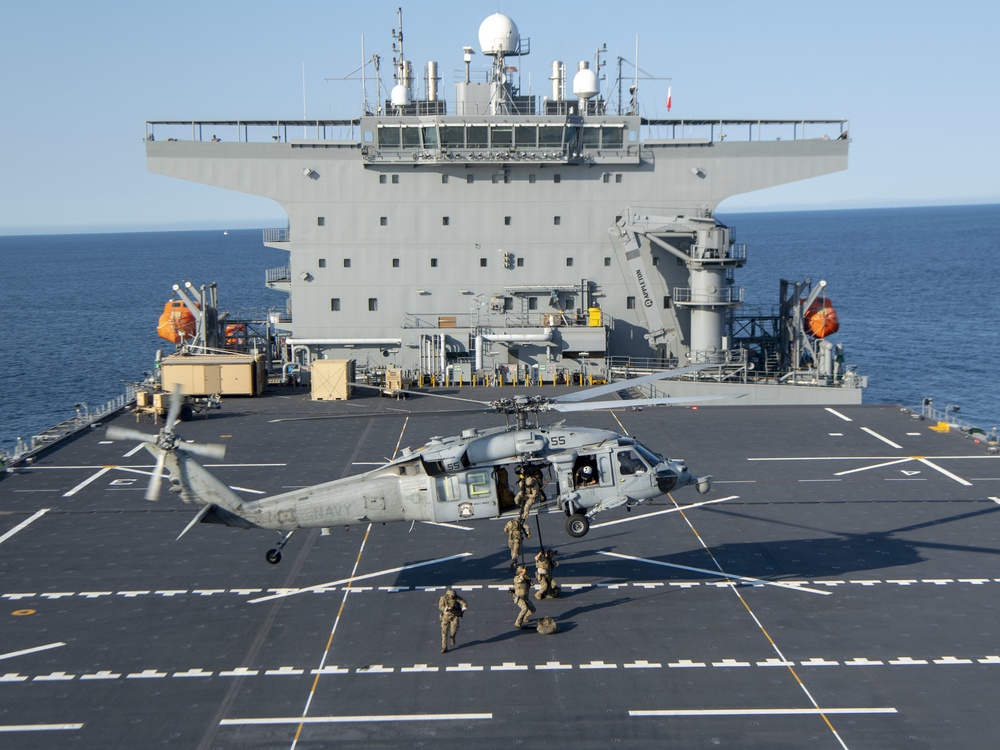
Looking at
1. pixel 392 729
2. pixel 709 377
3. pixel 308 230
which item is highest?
pixel 308 230

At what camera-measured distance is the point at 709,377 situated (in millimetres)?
47562

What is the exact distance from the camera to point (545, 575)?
2284 centimetres

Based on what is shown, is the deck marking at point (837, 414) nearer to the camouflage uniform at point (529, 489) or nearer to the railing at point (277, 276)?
the camouflage uniform at point (529, 489)

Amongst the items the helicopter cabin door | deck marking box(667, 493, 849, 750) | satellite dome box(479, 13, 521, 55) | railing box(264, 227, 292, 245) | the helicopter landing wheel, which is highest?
satellite dome box(479, 13, 521, 55)

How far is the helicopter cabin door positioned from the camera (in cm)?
2286

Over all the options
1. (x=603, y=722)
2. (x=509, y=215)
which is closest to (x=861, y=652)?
(x=603, y=722)

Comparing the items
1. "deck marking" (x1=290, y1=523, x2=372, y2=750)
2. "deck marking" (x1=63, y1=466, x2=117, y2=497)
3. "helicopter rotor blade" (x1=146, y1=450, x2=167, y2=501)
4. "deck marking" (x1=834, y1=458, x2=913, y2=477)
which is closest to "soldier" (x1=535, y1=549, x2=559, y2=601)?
"deck marking" (x1=290, y1=523, x2=372, y2=750)

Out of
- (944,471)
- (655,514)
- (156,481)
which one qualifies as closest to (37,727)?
(156,481)

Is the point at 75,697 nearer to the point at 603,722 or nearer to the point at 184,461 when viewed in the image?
the point at 184,461

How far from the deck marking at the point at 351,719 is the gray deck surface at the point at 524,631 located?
0.08 meters

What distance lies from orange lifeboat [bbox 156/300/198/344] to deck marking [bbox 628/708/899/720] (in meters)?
38.3

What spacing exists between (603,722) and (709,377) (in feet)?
104

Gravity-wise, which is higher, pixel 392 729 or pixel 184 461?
pixel 184 461

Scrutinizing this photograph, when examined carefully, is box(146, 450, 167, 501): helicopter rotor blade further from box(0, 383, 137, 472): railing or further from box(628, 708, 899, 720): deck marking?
box(0, 383, 137, 472): railing
